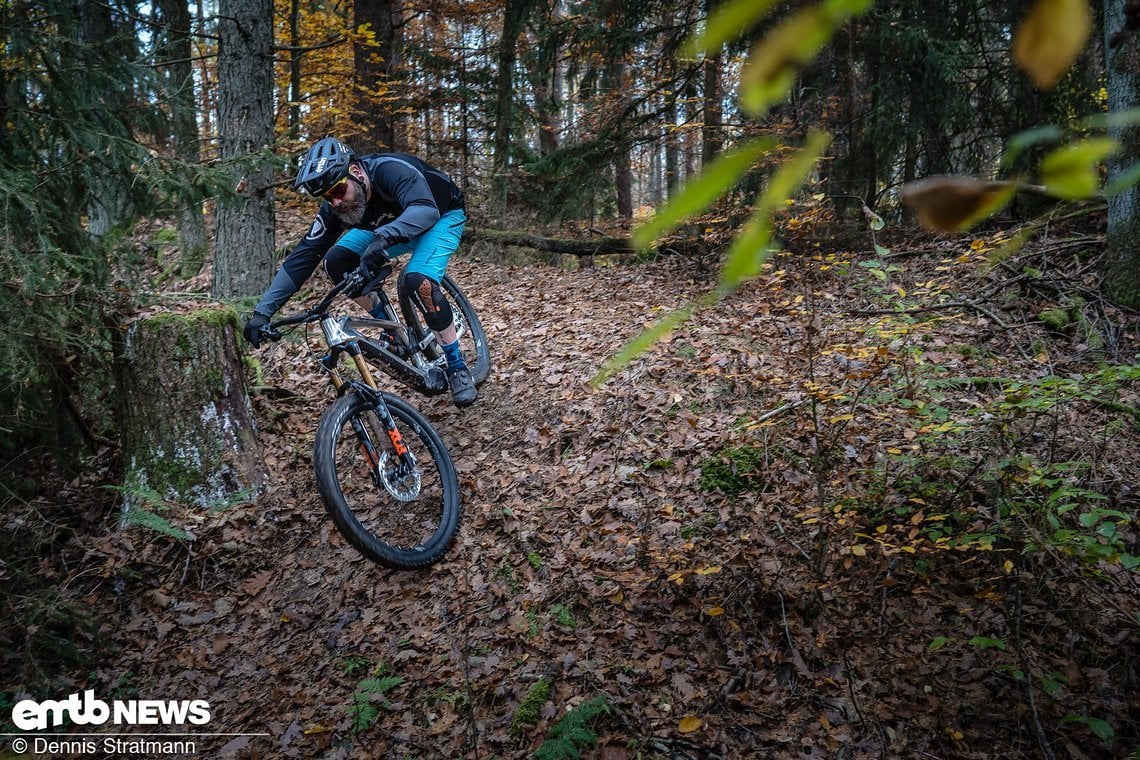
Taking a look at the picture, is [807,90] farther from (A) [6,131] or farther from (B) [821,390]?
(A) [6,131]

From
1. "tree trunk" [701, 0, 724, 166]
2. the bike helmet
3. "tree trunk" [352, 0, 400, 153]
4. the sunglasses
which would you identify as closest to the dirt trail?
the sunglasses

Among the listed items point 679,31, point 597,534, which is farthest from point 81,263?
point 679,31

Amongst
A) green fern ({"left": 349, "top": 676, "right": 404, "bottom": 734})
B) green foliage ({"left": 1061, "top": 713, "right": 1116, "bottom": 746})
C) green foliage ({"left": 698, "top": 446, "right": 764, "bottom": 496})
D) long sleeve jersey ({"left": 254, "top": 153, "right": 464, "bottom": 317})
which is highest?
long sleeve jersey ({"left": 254, "top": 153, "right": 464, "bottom": 317})

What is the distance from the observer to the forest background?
298 cm

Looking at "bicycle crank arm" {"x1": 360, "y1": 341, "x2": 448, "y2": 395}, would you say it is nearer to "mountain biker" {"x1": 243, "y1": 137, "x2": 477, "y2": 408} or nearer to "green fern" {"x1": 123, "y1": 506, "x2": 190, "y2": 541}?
"mountain biker" {"x1": 243, "y1": 137, "x2": 477, "y2": 408}

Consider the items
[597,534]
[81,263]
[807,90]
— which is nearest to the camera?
[597,534]

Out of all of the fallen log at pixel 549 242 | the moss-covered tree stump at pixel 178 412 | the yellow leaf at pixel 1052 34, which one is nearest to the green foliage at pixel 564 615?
the moss-covered tree stump at pixel 178 412

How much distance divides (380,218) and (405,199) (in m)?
0.51

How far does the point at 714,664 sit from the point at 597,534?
1.25 m

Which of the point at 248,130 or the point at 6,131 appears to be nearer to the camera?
the point at 6,131

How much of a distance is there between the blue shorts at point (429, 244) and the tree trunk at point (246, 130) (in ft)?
7.25

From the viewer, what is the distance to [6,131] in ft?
16.0

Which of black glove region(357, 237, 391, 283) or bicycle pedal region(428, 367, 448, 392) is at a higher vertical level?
black glove region(357, 237, 391, 283)

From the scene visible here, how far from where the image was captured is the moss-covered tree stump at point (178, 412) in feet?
17.1
